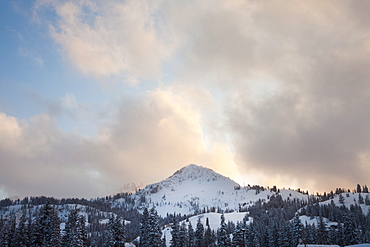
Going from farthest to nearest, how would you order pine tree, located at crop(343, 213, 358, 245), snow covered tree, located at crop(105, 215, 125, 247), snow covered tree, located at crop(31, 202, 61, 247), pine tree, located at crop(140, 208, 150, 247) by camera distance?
pine tree, located at crop(343, 213, 358, 245) < snow covered tree, located at crop(105, 215, 125, 247) < pine tree, located at crop(140, 208, 150, 247) < snow covered tree, located at crop(31, 202, 61, 247)

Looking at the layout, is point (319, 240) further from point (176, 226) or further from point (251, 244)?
point (176, 226)

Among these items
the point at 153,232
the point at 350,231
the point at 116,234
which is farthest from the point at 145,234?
the point at 350,231

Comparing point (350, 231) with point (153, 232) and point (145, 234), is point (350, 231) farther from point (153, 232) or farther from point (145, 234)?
point (145, 234)

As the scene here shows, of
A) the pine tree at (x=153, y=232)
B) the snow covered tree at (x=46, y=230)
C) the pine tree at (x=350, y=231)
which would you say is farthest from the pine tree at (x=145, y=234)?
the pine tree at (x=350, y=231)

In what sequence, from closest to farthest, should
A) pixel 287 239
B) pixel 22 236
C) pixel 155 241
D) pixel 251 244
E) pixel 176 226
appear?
1. pixel 155 241
2. pixel 22 236
3. pixel 176 226
4. pixel 287 239
5. pixel 251 244

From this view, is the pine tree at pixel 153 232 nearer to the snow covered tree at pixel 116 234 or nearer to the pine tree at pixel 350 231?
the snow covered tree at pixel 116 234

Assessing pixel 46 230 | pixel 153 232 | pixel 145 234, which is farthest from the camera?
pixel 145 234

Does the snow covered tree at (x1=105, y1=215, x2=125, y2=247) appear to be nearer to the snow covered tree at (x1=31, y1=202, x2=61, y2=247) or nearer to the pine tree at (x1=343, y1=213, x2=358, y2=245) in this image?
the snow covered tree at (x1=31, y1=202, x2=61, y2=247)

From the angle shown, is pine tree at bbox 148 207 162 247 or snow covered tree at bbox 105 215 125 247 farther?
snow covered tree at bbox 105 215 125 247

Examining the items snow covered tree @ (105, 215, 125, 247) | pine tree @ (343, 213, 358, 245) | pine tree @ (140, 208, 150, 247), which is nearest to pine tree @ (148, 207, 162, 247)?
pine tree @ (140, 208, 150, 247)

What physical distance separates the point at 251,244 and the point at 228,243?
42.5 m

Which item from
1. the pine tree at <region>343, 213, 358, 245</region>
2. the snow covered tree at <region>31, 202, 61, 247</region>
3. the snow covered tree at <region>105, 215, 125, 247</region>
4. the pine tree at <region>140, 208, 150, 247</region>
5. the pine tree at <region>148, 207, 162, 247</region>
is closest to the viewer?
the pine tree at <region>148, 207, 162, 247</region>

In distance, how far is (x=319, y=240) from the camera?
141 metres

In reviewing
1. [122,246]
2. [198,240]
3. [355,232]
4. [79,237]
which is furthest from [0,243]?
[355,232]
